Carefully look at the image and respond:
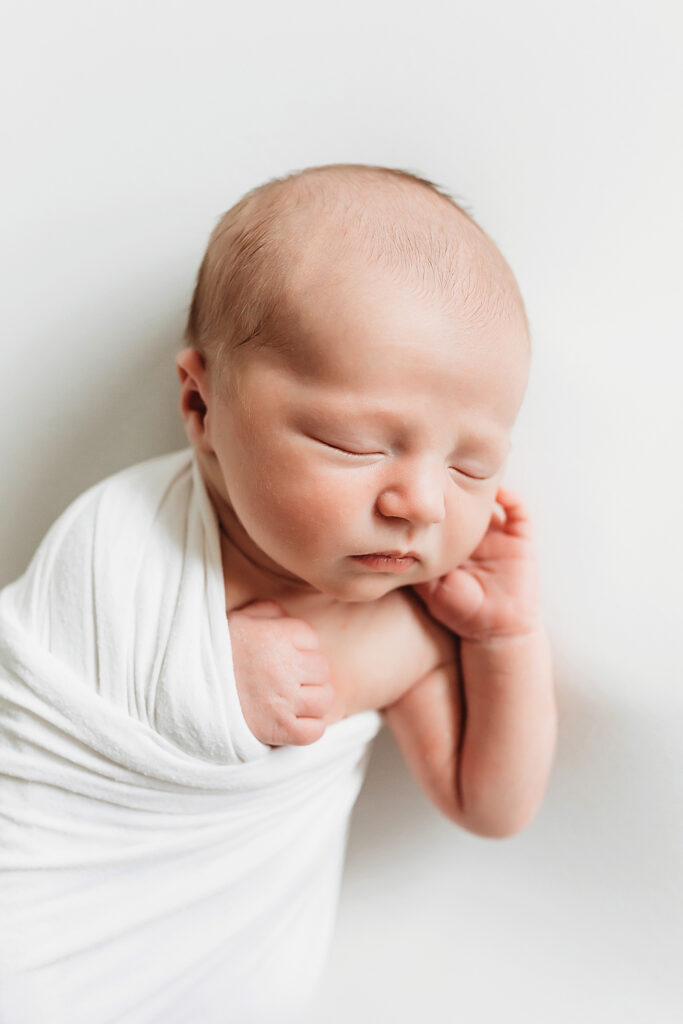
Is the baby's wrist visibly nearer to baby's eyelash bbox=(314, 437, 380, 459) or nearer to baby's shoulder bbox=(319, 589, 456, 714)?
baby's shoulder bbox=(319, 589, 456, 714)

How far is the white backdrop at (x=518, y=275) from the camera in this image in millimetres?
1167

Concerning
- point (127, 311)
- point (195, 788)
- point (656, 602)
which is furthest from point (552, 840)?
point (127, 311)

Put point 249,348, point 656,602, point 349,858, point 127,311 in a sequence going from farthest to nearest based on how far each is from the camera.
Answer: point 349,858
point 127,311
point 656,602
point 249,348

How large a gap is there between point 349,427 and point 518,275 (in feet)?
1.36

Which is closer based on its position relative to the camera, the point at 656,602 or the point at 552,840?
the point at 656,602

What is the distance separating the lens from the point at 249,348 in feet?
3.15

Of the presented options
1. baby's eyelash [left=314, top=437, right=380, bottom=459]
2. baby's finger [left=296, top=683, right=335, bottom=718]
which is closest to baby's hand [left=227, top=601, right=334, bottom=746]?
baby's finger [left=296, top=683, right=335, bottom=718]

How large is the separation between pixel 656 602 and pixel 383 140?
2.15 feet

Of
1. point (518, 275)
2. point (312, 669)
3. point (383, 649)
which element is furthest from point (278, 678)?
point (518, 275)

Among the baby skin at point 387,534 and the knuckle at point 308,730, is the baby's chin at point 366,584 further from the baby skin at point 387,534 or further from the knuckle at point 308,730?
the knuckle at point 308,730

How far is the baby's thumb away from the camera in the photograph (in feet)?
3.52

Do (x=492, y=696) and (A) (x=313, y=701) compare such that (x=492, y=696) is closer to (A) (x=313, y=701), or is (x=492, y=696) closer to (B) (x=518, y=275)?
(A) (x=313, y=701)

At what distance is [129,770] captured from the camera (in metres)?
1.02

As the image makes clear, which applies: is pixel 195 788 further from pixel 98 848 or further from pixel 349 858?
pixel 349 858
